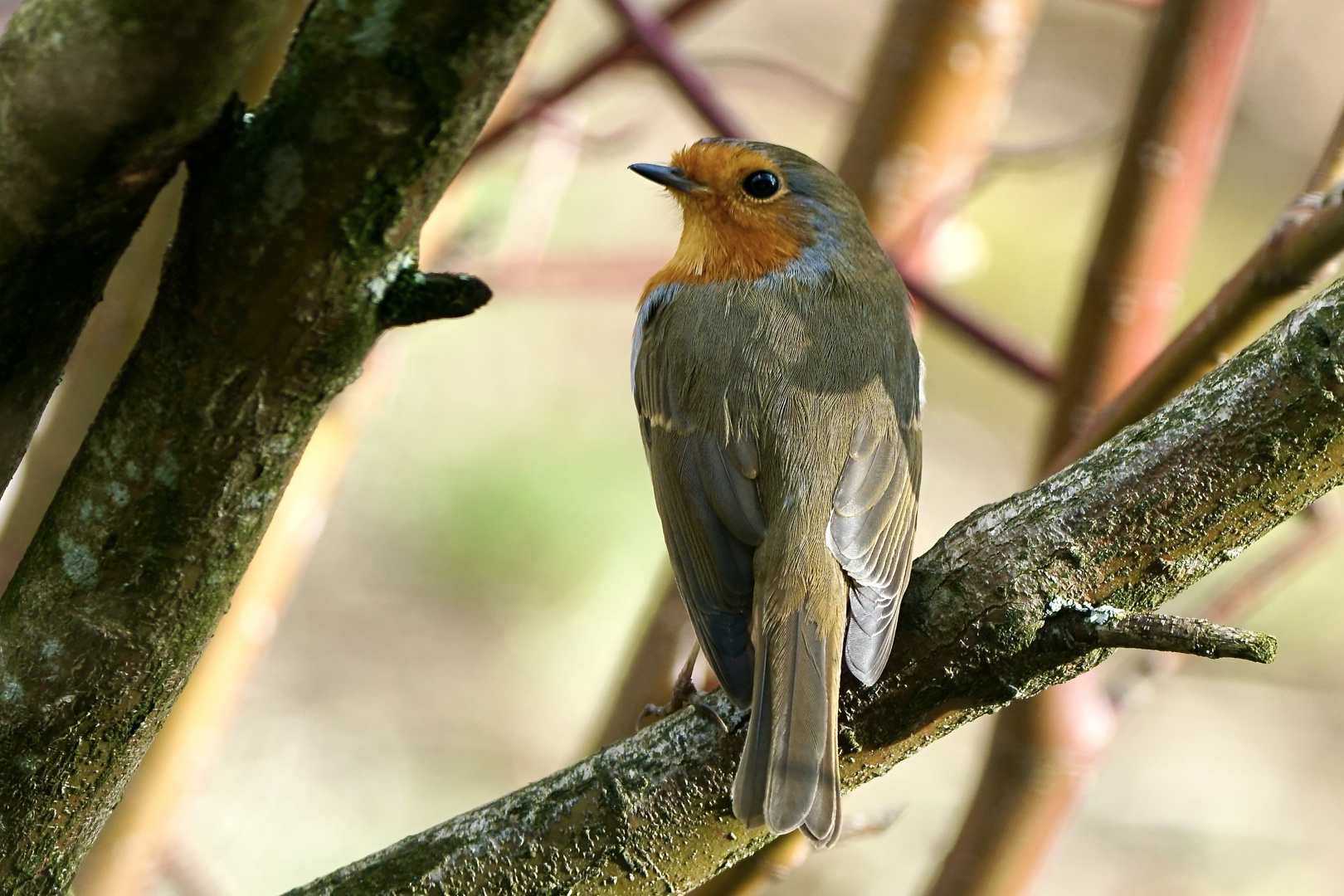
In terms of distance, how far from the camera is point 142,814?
110 inches

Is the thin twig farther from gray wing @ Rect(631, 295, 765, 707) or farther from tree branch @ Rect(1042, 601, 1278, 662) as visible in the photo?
tree branch @ Rect(1042, 601, 1278, 662)

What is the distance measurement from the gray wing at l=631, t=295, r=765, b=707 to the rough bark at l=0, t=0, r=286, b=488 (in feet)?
3.39

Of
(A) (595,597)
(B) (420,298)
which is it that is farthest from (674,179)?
(A) (595,597)

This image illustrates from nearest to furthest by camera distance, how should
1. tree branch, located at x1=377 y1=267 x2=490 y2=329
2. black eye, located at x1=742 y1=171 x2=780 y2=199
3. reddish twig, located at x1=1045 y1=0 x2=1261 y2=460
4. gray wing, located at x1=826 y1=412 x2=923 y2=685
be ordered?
tree branch, located at x1=377 y1=267 x2=490 y2=329 → gray wing, located at x1=826 y1=412 x2=923 y2=685 → reddish twig, located at x1=1045 y1=0 x2=1261 y2=460 → black eye, located at x1=742 y1=171 x2=780 y2=199

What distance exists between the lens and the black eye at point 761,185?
299cm

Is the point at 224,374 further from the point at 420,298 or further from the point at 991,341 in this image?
the point at 991,341

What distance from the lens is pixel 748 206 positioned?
297 cm

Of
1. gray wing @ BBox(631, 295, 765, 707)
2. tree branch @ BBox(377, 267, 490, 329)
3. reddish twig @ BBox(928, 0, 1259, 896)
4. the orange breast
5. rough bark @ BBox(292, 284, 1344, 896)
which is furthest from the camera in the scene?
the orange breast

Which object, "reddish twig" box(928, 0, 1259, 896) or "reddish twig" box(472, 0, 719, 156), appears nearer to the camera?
"reddish twig" box(928, 0, 1259, 896)

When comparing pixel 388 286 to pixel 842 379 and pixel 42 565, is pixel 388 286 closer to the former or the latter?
pixel 42 565

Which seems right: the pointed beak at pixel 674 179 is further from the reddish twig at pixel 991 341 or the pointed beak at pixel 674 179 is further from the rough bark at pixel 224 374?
the rough bark at pixel 224 374

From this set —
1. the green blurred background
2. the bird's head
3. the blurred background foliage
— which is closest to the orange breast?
the bird's head

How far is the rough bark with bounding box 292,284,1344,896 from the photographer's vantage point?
155 centimetres

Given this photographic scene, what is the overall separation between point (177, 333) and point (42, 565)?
31 cm
